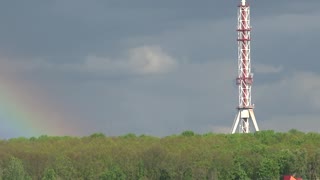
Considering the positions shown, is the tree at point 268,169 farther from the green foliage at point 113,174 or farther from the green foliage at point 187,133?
the green foliage at point 187,133

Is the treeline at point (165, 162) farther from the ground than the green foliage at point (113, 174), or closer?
farther from the ground

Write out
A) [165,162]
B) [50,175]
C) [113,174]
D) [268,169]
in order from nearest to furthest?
1. [50,175]
2. [113,174]
3. [268,169]
4. [165,162]

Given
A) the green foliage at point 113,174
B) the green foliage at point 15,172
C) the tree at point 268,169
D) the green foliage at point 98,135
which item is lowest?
the green foliage at point 15,172

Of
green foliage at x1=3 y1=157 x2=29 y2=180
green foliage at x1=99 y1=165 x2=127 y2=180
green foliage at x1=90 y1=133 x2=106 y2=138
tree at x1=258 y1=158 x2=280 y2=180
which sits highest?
green foliage at x1=90 y1=133 x2=106 y2=138

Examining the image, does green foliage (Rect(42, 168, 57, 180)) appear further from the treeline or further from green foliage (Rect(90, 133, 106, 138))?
green foliage (Rect(90, 133, 106, 138))

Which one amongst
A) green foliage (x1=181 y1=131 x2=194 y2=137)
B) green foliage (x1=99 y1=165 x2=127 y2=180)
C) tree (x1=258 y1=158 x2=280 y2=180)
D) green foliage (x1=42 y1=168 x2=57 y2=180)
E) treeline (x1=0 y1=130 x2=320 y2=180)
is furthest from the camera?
green foliage (x1=181 y1=131 x2=194 y2=137)

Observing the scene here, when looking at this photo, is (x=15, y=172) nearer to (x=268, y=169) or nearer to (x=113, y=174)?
(x=113, y=174)

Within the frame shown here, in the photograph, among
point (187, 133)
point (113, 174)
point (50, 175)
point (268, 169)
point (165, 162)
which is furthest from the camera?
point (187, 133)

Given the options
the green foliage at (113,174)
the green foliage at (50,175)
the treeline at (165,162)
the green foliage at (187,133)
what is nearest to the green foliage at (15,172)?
the treeline at (165,162)

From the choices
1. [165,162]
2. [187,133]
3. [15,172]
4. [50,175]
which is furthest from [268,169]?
[187,133]

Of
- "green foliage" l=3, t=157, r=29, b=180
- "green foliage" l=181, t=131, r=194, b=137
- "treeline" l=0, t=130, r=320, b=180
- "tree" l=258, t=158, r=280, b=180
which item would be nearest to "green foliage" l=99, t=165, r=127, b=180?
"treeline" l=0, t=130, r=320, b=180

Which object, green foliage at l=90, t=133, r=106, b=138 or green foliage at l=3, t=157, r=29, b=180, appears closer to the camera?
green foliage at l=3, t=157, r=29, b=180

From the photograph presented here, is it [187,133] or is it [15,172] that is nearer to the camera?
[15,172]

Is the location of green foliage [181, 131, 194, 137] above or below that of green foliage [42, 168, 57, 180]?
above
